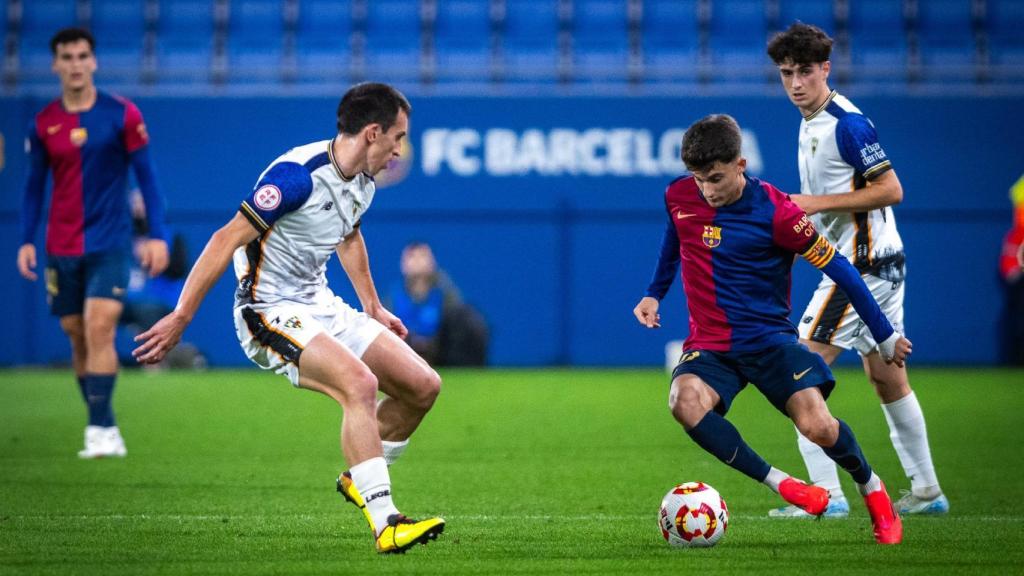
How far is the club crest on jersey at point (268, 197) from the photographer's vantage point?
17.8 feet

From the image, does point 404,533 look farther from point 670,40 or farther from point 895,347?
point 670,40

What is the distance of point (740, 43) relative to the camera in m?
20.6

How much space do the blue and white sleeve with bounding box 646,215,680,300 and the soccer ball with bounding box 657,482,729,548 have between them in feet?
3.15

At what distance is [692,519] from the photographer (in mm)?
5594

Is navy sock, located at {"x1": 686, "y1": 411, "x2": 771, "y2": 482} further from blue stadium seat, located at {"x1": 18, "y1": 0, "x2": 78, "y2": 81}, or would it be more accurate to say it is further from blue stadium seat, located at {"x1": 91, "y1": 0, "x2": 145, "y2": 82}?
blue stadium seat, located at {"x1": 18, "y1": 0, "x2": 78, "y2": 81}

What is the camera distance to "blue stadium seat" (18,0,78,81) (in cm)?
1991

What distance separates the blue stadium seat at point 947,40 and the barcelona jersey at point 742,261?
1514 centimetres

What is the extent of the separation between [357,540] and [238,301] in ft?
3.63

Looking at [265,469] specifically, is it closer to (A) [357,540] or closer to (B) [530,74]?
(A) [357,540]

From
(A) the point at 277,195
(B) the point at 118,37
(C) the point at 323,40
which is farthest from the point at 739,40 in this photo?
(A) the point at 277,195

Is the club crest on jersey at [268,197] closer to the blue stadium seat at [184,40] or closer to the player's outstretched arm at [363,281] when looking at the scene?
the player's outstretched arm at [363,281]

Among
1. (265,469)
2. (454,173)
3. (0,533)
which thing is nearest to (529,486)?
(265,469)

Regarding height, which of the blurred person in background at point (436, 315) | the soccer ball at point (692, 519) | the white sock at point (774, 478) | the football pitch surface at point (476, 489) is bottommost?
the blurred person in background at point (436, 315)

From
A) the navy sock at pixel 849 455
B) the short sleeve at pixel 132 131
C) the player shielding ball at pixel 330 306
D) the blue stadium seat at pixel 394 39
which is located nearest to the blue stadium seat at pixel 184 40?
the blue stadium seat at pixel 394 39
